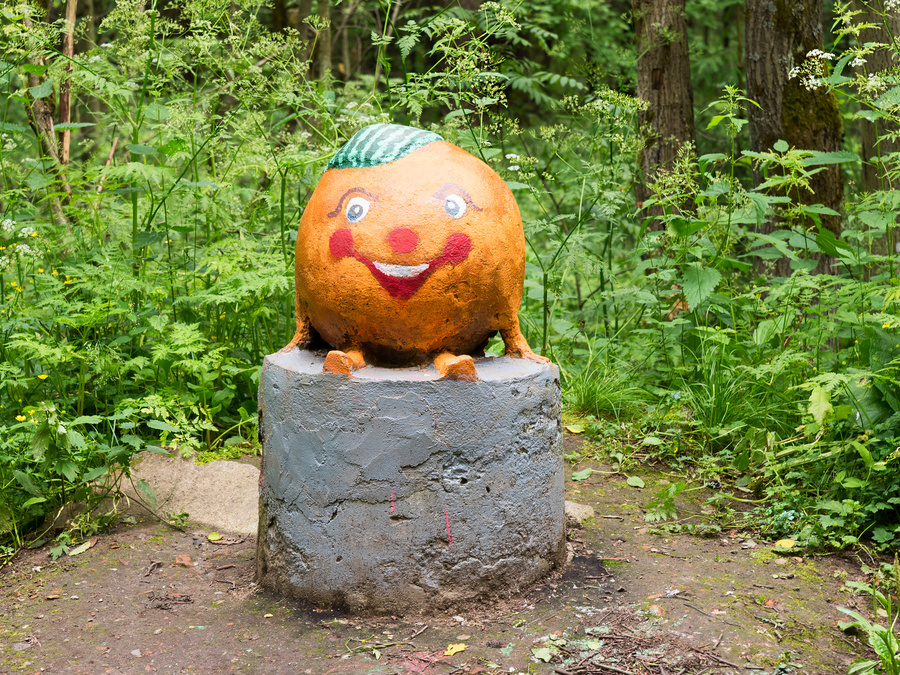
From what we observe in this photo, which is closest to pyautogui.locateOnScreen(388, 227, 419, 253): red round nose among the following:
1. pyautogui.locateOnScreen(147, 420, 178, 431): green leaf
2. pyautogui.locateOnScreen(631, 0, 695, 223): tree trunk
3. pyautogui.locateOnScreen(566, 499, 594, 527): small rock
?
pyautogui.locateOnScreen(147, 420, 178, 431): green leaf

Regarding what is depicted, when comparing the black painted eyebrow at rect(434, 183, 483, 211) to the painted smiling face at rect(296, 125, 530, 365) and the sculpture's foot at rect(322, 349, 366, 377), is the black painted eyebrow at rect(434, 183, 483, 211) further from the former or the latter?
the sculpture's foot at rect(322, 349, 366, 377)

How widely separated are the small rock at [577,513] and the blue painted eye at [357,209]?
1.98 m

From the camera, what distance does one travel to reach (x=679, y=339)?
5465mm

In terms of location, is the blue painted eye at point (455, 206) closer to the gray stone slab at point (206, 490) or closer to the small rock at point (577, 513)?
the small rock at point (577, 513)

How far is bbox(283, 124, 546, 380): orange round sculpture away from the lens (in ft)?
10.6

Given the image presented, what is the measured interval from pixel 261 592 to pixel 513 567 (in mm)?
1104

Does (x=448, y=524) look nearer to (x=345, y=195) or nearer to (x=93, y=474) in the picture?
(x=345, y=195)

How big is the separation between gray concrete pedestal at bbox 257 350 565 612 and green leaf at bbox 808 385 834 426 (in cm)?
131

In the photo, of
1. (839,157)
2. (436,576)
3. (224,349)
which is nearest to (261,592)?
(436,576)

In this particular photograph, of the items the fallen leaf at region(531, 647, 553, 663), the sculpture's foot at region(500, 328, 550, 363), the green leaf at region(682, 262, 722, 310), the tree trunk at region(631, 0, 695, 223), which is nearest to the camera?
the fallen leaf at region(531, 647, 553, 663)

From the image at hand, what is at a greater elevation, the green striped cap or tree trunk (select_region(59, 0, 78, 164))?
tree trunk (select_region(59, 0, 78, 164))

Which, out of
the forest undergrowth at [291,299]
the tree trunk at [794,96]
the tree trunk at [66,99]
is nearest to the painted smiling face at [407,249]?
the forest undergrowth at [291,299]

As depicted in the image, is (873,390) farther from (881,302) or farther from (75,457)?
(75,457)

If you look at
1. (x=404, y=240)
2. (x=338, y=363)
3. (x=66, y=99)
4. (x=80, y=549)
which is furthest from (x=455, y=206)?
(x=66, y=99)
